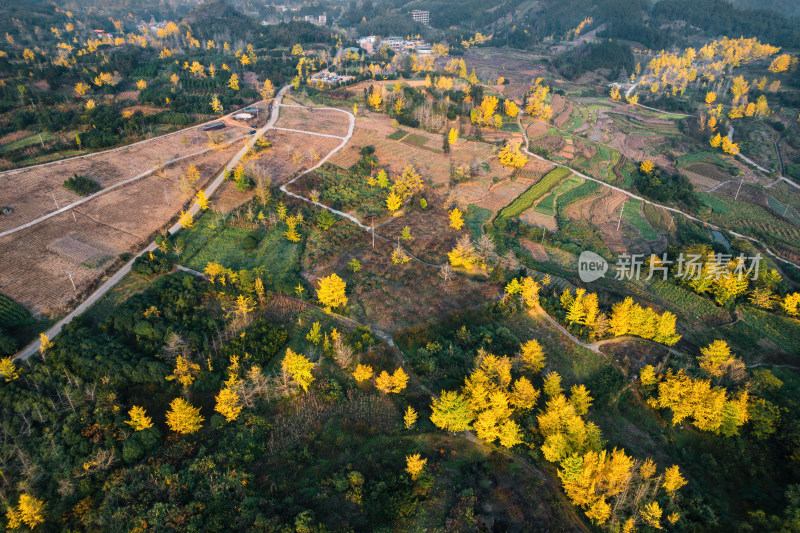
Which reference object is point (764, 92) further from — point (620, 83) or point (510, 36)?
point (510, 36)

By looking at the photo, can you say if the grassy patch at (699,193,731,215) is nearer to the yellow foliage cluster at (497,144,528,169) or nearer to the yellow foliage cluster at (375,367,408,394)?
the yellow foliage cluster at (497,144,528,169)

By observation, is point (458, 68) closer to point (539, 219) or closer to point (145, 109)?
point (145, 109)

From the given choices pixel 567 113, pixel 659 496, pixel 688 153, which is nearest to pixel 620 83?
pixel 567 113

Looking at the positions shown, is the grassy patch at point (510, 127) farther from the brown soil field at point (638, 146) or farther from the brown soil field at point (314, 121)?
the brown soil field at point (314, 121)

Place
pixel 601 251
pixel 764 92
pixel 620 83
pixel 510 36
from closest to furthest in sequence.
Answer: pixel 601 251 < pixel 764 92 < pixel 620 83 < pixel 510 36

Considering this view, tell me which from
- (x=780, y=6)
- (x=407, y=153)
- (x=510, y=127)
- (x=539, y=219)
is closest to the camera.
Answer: (x=539, y=219)

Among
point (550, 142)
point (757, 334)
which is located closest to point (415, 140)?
point (550, 142)

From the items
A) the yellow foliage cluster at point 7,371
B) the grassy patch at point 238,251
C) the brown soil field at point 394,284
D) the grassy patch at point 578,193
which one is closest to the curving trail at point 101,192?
the grassy patch at point 238,251

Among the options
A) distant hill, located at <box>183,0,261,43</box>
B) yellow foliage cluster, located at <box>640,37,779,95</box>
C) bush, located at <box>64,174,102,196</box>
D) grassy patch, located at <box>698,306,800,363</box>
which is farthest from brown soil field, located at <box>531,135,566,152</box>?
distant hill, located at <box>183,0,261,43</box>
